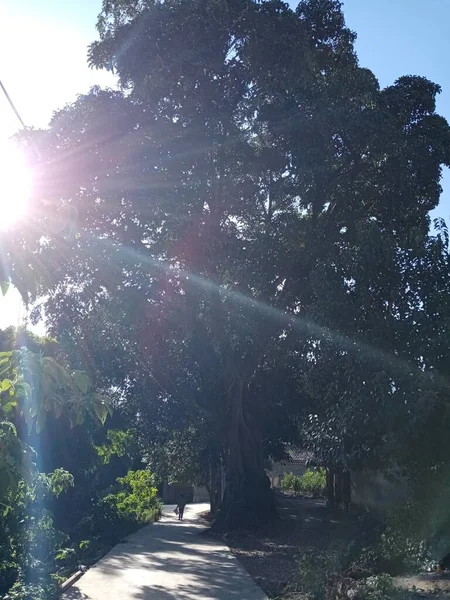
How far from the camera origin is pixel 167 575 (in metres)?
14.9

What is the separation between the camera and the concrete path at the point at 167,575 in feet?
40.4

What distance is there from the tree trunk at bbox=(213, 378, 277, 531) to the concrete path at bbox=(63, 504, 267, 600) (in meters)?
1.55

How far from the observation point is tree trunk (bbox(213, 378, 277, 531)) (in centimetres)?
2380

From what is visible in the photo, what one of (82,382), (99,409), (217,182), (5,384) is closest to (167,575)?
(217,182)

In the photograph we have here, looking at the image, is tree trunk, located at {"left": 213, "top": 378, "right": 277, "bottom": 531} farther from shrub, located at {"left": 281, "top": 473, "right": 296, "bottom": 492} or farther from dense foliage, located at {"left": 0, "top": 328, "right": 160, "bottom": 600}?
shrub, located at {"left": 281, "top": 473, "right": 296, "bottom": 492}

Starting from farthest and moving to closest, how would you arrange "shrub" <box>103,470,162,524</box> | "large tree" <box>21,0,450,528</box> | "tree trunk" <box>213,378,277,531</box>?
"shrub" <box>103,470,162,524</box> → "tree trunk" <box>213,378,277,531</box> → "large tree" <box>21,0,450,528</box>

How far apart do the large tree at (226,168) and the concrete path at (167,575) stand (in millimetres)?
5448

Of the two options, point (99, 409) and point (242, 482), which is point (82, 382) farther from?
point (242, 482)

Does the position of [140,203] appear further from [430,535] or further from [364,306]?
[430,535]

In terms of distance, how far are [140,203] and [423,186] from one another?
7842mm

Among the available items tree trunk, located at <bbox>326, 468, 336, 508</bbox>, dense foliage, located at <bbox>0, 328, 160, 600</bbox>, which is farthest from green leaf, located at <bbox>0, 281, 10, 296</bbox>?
tree trunk, located at <bbox>326, 468, 336, 508</bbox>

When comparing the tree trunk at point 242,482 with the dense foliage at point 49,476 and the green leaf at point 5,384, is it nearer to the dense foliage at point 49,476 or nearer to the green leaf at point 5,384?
the dense foliage at point 49,476

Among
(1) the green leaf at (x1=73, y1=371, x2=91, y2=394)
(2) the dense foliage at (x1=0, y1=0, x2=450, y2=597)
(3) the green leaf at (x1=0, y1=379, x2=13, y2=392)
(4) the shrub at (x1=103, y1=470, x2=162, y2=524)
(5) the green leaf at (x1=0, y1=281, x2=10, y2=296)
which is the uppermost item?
(2) the dense foliage at (x1=0, y1=0, x2=450, y2=597)

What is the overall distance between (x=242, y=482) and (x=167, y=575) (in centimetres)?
933
